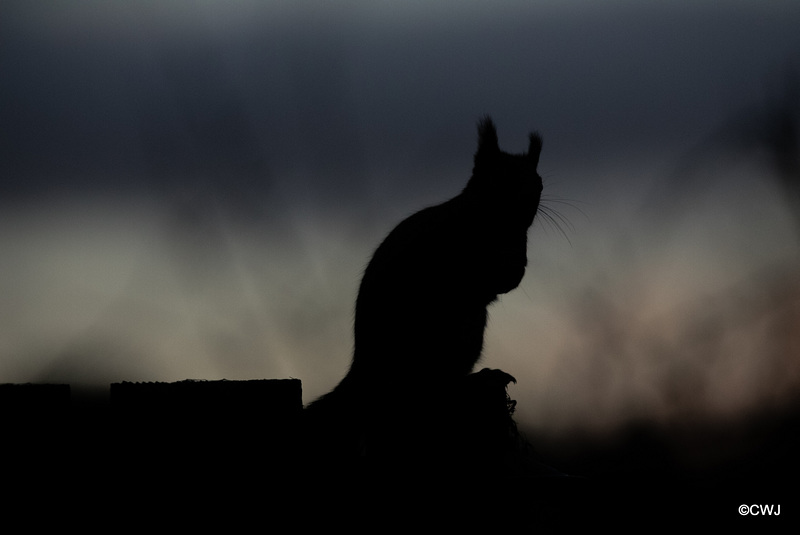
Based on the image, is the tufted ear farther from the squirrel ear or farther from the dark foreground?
the dark foreground

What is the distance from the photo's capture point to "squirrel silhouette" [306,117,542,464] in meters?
3.94

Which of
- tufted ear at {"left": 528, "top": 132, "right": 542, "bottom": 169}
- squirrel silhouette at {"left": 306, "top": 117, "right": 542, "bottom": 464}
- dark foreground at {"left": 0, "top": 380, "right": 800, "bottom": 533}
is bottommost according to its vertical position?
dark foreground at {"left": 0, "top": 380, "right": 800, "bottom": 533}

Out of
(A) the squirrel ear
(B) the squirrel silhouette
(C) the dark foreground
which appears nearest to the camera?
(C) the dark foreground

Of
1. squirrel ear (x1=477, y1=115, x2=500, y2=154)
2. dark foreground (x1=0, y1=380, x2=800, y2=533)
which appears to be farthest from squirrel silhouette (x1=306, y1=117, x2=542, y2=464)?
dark foreground (x1=0, y1=380, x2=800, y2=533)

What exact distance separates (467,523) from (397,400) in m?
0.59

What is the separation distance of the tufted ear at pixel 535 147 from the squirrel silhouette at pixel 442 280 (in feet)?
0.17

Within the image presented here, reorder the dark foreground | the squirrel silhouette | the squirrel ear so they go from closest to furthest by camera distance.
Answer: the dark foreground → the squirrel silhouette → the squirrel ear

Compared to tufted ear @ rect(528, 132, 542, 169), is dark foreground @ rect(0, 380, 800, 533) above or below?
below

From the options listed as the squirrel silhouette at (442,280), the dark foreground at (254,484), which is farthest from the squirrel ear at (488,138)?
the dark foreground at (254,484)

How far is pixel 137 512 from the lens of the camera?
164 centimetres

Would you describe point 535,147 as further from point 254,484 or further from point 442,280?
point 254,484

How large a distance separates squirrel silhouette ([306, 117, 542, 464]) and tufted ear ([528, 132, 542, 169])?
0.05 metres

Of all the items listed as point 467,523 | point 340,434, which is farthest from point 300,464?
point 340,434

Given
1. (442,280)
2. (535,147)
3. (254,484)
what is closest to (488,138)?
(535,147)
